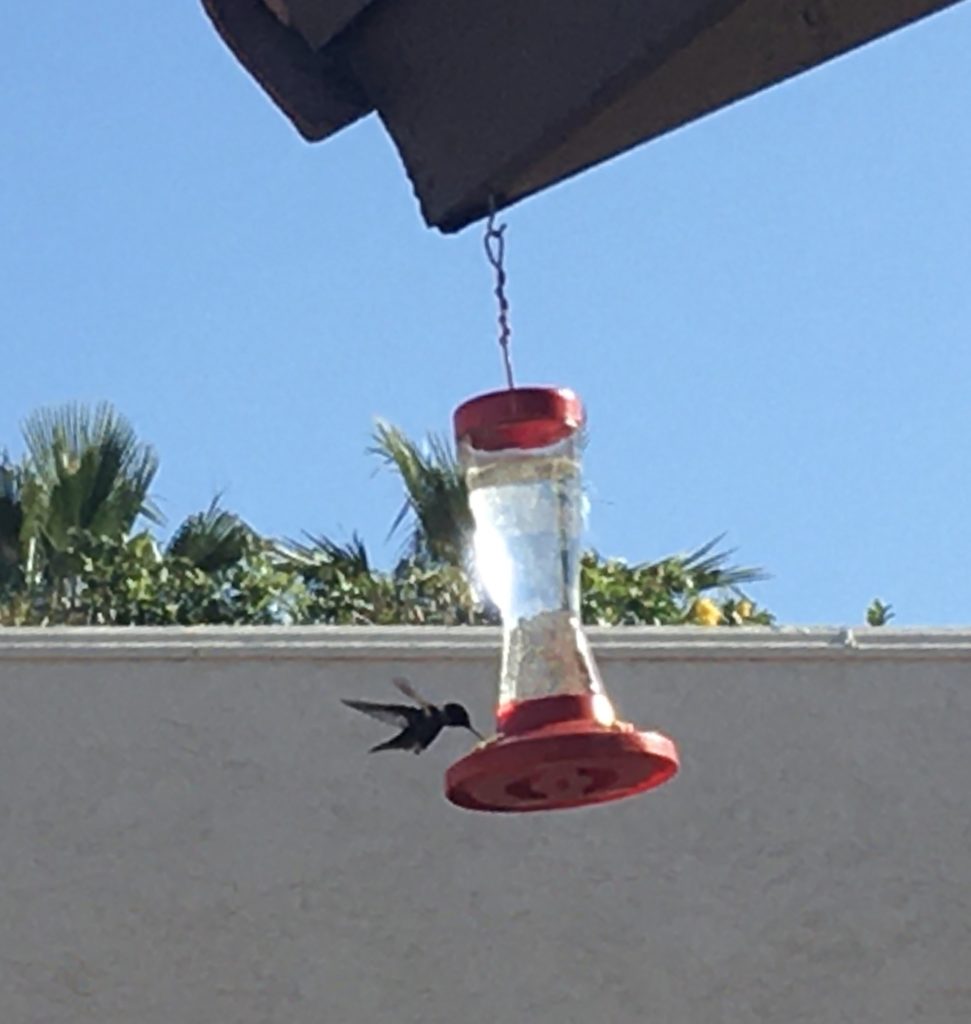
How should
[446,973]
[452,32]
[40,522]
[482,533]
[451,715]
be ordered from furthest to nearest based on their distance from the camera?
[40,522] < [446,973] < [451,715] < [482,533] < [452,32]

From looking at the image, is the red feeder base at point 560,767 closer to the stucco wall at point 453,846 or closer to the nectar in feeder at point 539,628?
the nectar in feeder at point 539,628

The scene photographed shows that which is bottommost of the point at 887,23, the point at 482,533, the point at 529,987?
the point at 529,987

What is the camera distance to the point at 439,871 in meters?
7.96

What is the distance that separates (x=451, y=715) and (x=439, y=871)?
106 inches

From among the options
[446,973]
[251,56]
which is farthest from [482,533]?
[446,973]

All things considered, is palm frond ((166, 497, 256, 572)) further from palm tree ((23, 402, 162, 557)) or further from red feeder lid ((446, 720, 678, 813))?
red feeder lid ((446, 720, 678, 813))

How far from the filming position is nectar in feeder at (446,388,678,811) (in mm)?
2363

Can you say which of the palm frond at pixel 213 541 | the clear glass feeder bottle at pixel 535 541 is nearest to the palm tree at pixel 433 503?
the palm frond at pixel 213 541

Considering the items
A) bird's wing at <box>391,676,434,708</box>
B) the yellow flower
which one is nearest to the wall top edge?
bird's wing at <box>391,676,434,708</box>

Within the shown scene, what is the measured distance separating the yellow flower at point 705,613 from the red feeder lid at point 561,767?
9335 mm

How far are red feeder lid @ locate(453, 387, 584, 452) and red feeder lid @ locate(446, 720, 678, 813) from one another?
305 mm

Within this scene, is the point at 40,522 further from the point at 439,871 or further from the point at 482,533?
the point at 482,533

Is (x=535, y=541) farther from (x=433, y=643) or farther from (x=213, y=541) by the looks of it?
(x=213, y=541)

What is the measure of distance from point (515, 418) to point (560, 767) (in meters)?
0.37
